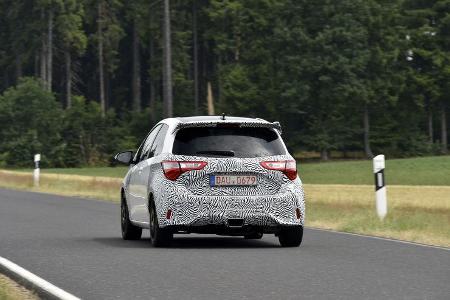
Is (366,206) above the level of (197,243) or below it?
above

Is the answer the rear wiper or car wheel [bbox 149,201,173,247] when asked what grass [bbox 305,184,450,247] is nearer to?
→ the rear wiper

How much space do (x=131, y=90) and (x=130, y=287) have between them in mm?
108594

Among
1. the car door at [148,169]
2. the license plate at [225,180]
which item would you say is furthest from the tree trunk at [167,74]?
the license plate at [225,180]

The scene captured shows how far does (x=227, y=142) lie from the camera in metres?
14.8

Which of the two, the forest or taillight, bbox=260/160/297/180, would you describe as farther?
the forest

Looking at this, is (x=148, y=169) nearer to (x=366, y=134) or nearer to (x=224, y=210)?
(x=224, y=210)

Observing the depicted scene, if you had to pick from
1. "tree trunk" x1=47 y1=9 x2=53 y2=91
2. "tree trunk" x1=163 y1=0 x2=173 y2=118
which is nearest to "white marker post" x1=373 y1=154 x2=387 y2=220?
"tree trunk" x1=163 y1=0 x2=173 y2=118

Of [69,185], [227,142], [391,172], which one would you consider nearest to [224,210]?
[227,142]

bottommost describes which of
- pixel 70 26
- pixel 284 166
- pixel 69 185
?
pixel 284 166

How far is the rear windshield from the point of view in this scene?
48.3 ft

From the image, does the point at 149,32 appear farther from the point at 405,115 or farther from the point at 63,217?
the point at 63,217

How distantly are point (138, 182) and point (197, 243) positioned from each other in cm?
107

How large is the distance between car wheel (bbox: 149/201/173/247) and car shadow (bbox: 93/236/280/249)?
0.48 feet

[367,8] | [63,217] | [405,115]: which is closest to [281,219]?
[63,217]
